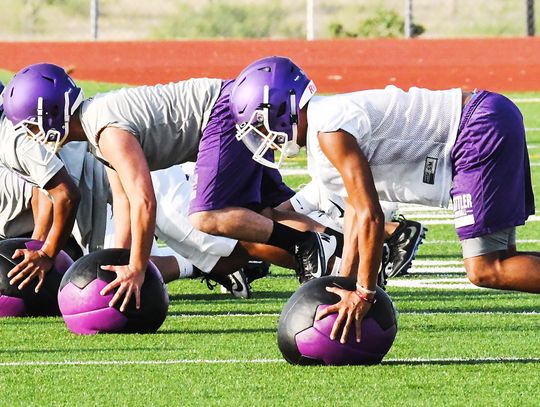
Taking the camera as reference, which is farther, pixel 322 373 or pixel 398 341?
pixel 398 341

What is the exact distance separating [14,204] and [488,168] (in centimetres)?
334

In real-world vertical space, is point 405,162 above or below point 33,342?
above

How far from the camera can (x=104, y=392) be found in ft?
20.2

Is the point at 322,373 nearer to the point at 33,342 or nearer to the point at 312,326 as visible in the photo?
the point at 312,326

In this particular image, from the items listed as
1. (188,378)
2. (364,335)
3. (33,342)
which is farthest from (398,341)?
(33,342)

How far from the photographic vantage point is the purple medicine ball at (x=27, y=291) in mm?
8211

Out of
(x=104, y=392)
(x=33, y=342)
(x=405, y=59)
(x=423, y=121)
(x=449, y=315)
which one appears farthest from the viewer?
(x=405, y=59)

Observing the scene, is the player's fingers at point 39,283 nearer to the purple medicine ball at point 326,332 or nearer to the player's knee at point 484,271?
the purple medicine ball at point 326,332

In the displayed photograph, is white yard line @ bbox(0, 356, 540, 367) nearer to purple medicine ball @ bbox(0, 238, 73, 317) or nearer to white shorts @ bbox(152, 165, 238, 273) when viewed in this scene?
purple medicine ball @ bbox(0, 238, 73, 317)

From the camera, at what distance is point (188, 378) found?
6.43 meters

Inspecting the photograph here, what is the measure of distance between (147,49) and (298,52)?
8.05 ft

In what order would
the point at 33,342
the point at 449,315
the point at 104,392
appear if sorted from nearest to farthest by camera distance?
the point at 104,392 → the point at 33,342 → the point at 449,315

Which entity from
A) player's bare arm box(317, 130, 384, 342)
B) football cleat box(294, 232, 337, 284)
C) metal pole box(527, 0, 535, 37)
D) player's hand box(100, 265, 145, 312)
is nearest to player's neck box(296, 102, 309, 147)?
player's bare arm box(317, 130, 384, 342)

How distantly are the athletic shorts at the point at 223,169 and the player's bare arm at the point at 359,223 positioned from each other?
5.62ft
